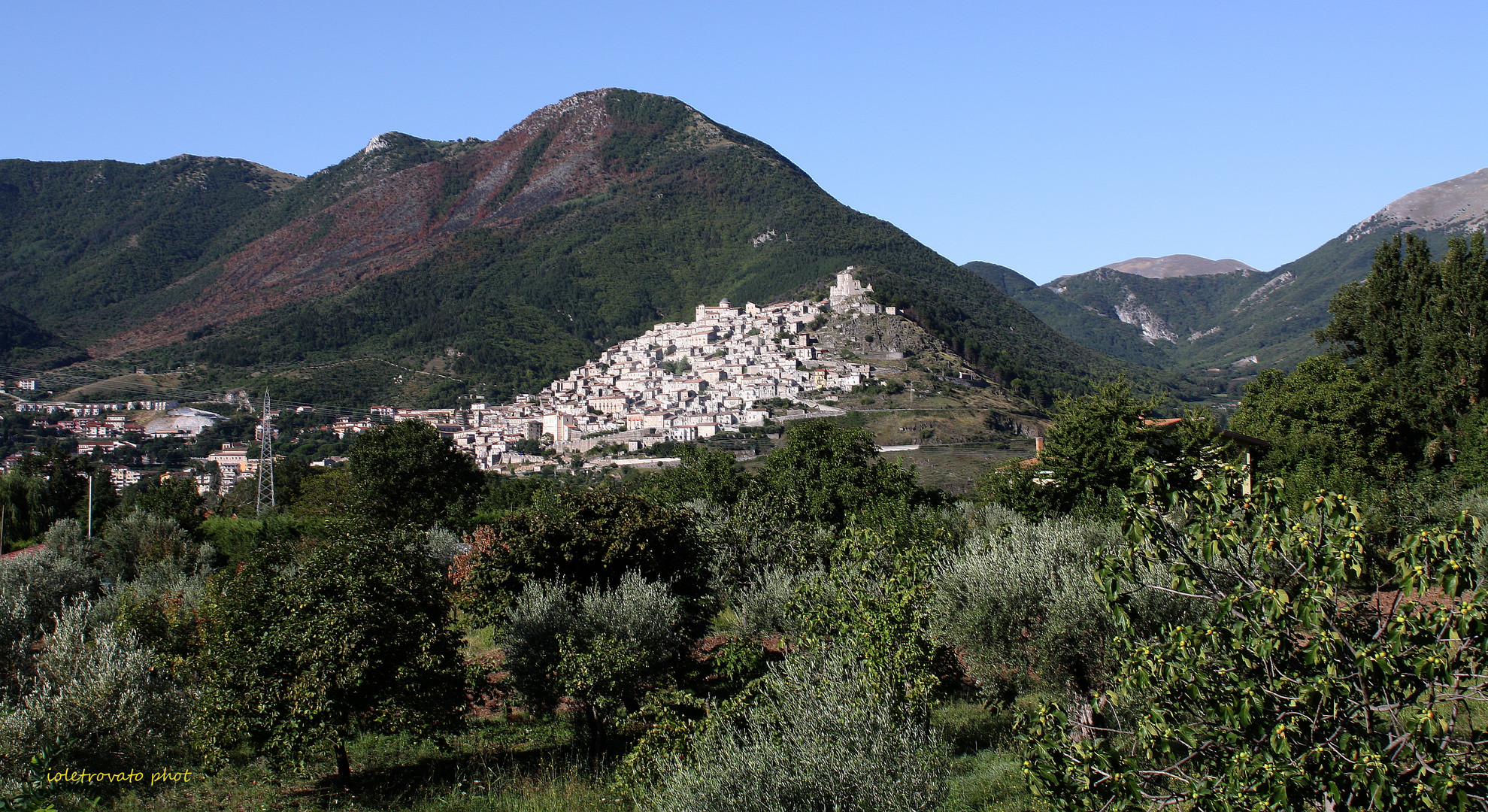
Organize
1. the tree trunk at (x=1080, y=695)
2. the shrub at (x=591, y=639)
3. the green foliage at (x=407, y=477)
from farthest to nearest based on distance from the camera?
1. the green foliage at (x=407, y=477)
2. the shrub at (x=591, y=639)
3. the tree trunk at (x=1080, y=695)

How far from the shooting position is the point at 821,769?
22.0 feet

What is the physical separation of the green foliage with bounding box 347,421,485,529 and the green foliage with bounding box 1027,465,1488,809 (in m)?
31.4

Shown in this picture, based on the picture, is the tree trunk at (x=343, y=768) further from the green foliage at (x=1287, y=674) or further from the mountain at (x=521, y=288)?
the mountain at (x=521, y=288)

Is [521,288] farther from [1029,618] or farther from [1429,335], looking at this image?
[1029,618]

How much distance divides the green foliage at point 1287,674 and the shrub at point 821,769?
4.52 feet

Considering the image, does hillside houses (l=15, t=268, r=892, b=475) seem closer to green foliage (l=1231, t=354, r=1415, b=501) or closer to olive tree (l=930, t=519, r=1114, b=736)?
green foliage (l=1231, t=354, r=1415, b=501)

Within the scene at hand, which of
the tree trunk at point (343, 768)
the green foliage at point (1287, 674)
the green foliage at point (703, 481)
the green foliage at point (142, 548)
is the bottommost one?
the tree trunk at point (343, 768)

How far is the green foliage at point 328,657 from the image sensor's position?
34.8 ft

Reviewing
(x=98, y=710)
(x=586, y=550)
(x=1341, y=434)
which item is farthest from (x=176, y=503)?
(x=1341, y=434)

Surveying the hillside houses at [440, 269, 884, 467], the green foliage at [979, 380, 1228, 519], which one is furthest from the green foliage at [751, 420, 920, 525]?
the hillside houses at [440, 269, 884, 467]

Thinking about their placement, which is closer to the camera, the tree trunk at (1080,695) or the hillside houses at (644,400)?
the tree trunk at (1080,695)

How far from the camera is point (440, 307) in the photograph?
5669 inches

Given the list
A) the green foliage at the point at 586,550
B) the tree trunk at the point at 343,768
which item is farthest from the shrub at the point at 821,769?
the green foliage at the point at 586,550

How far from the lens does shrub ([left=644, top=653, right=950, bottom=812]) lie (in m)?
6.59
